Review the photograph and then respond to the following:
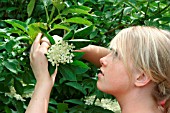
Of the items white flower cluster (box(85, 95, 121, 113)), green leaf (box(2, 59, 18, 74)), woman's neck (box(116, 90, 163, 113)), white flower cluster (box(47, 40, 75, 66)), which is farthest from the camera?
white flower cluster (box(85, 95, 121, 113))

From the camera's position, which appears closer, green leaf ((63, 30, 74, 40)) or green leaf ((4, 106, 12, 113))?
green leaf ((63, 30, 74, 40))

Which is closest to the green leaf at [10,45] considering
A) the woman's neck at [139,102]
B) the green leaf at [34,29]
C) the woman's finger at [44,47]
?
the green leaf at [34,29]

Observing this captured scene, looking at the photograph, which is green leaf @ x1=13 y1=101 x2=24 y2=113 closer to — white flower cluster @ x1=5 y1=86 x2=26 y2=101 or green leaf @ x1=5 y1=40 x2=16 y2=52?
white flower cluster @ x1=5 y1=86 x2=26 y2=101

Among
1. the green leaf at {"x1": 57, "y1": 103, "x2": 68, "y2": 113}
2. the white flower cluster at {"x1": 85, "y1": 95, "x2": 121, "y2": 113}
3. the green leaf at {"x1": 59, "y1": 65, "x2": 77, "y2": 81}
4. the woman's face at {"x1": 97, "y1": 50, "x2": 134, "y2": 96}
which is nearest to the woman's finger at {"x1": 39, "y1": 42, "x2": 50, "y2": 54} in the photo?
the green leaf at {"x1": 59, "y1": 65, "x2": 77, "y2": 81}

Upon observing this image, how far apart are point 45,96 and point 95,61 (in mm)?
464

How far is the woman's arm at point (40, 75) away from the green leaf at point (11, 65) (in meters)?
0.19

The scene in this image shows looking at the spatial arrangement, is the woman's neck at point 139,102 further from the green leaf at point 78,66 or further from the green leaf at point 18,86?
the green leaf at point 18,86

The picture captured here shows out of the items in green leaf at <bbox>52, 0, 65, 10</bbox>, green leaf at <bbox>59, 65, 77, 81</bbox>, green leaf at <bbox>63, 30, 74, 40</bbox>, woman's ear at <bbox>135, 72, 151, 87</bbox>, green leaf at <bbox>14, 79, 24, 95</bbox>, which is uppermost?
green leaf at <bbox>52, 0, 65, 10</bbox>

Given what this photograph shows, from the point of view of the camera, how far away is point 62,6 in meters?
2.17

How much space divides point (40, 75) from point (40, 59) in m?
0.07

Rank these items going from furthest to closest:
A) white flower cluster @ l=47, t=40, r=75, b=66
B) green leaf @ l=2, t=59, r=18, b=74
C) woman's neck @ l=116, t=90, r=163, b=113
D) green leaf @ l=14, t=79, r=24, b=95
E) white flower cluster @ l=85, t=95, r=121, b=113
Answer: white flower cluster @ l=85, t=95, r=121, b=113
green leaf @ l=14, t=79, r=24, b=95
green leaf @ l=2, t=59, r=18, b=74
woman's neck @ l=116, t=90, r=163, b=113
white flower cluster @ l=47, t=40, r=75, b=66

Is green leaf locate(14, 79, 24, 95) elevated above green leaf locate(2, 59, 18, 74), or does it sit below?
below

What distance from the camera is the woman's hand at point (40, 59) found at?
2.05 metres

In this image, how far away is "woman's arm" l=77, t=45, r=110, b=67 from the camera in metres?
2.40
